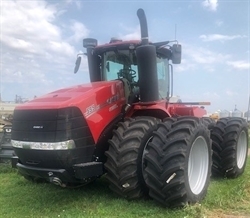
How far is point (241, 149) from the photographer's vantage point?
7258 millimetres

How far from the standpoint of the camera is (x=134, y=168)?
184 inches

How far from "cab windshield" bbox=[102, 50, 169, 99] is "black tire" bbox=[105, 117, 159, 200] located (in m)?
1.28

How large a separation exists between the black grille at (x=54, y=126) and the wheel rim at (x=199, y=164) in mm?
1693

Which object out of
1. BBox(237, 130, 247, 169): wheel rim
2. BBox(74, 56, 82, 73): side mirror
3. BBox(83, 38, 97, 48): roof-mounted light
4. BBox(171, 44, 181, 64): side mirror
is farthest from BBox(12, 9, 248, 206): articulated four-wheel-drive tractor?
BBox(237, 130, 247, 169): wheel rim

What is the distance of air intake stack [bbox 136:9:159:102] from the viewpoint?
16.5 feet

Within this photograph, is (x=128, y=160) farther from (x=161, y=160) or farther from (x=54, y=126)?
(x=54, y=126)

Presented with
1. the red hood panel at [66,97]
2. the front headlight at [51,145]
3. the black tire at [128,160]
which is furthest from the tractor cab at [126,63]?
the front headlight at [51,145]

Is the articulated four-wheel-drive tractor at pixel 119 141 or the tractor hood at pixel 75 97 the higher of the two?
the tractor hood at pixel 75 97

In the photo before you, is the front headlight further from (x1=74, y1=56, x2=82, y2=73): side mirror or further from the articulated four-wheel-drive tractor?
(x1=74, y1=56, x2=82, y2=73): side mirror

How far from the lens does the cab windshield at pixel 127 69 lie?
5.92 m

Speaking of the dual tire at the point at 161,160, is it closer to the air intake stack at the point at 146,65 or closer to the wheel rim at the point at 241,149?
the air intake stack at the point at 146,65

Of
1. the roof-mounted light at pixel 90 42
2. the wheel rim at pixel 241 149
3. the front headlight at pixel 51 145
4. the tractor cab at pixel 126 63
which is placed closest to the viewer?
the front headlight at pixel 51 145

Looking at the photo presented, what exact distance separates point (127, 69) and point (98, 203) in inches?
99.0

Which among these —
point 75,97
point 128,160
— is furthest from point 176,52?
point 128,160
